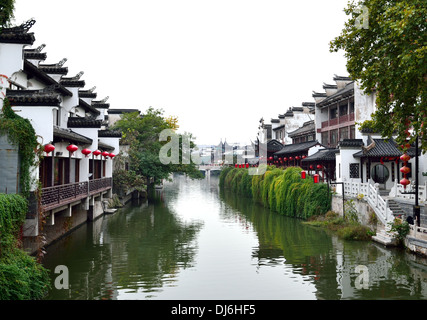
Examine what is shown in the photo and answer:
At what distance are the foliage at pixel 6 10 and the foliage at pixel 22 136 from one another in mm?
2859

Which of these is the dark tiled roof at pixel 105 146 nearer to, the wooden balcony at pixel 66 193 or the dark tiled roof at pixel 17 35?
the wooden balcony at pixel 66 193

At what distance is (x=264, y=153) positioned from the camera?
5009 centimetres

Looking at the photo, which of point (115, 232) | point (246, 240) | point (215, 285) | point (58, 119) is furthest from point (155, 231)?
point (215, 285)

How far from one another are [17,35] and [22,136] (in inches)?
152

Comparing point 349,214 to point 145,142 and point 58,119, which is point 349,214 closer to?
point 58,119

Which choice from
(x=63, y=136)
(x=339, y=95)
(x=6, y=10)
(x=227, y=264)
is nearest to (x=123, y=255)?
(x=227, y=264)

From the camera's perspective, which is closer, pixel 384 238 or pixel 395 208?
pixel 384 238

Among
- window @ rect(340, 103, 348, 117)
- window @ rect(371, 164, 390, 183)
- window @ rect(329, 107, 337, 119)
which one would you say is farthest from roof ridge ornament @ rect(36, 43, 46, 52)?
window @ rect(329, 107, 337, 119)

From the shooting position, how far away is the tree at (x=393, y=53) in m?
11.6

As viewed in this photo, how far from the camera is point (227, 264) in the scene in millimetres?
15203

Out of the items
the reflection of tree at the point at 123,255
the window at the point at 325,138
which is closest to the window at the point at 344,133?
the window at the point at 325,138

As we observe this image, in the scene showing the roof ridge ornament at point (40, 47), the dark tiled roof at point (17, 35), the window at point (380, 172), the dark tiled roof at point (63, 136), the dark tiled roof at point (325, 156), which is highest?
the roof ridge ornament at point (40, 47)

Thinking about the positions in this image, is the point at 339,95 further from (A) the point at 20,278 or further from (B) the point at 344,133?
(A) the point at 20,278
